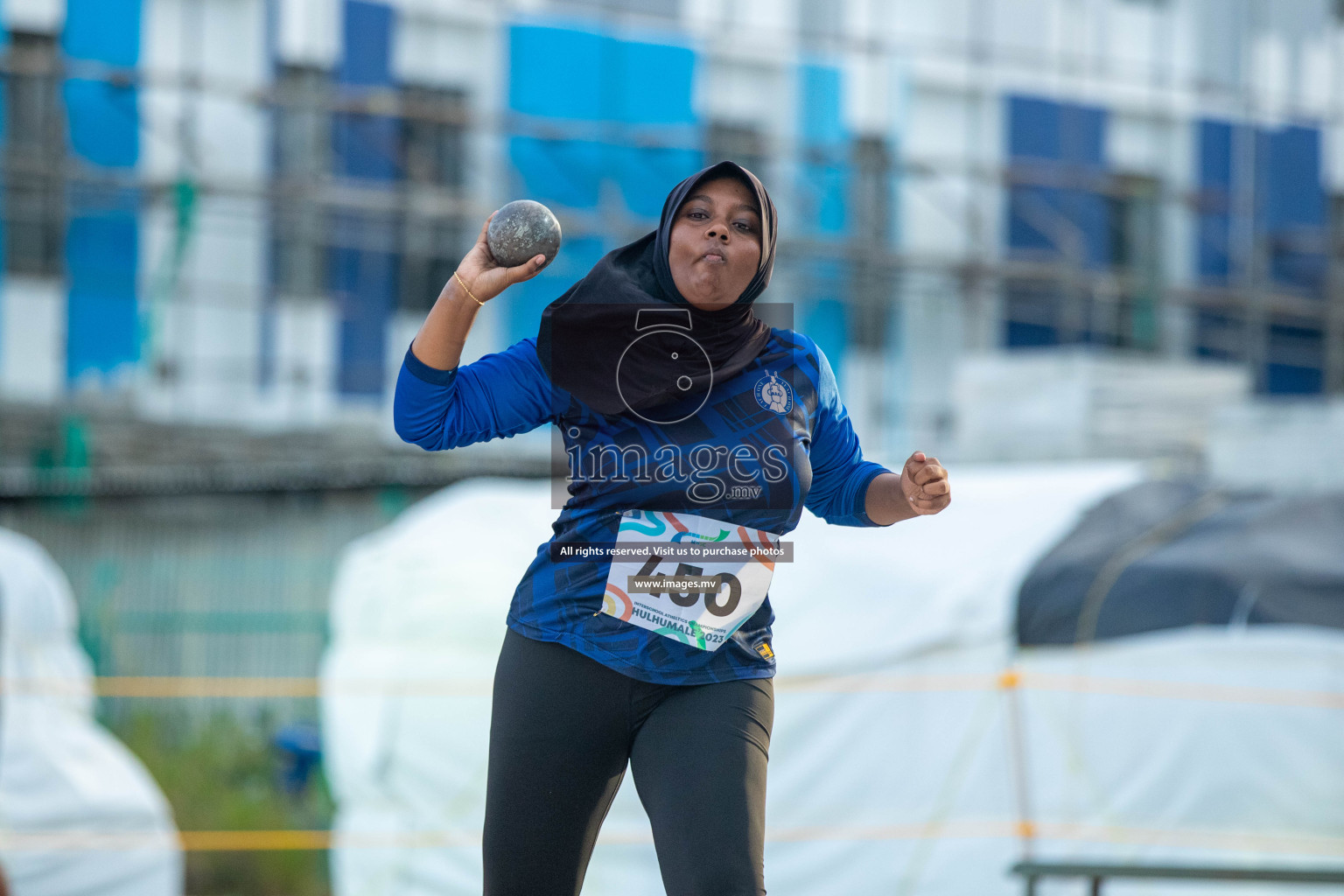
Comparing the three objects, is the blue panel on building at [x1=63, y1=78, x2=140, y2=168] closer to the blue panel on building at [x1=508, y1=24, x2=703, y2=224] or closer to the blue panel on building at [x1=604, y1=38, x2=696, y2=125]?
the blue panel on building at [x1=508, y1=24, x2=703, y2=224]

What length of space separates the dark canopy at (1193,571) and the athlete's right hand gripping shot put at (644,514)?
146 inches

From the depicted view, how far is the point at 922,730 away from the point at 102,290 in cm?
977

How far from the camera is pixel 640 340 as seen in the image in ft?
6.45

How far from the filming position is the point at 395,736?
5867 millimetres

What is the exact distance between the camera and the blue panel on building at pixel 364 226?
44.3 ft

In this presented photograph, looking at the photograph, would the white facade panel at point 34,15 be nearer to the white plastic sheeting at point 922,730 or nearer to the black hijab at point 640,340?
the white plastic sheeting at point 922,730

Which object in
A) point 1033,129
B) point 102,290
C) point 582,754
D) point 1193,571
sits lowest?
point 1193,571

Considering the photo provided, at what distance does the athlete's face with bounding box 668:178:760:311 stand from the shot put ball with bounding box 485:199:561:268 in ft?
0.58

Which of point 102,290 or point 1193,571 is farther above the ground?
point 102,290

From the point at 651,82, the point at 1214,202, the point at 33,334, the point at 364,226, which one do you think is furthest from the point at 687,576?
the point at 1214,202

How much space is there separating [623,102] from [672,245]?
12609 mm

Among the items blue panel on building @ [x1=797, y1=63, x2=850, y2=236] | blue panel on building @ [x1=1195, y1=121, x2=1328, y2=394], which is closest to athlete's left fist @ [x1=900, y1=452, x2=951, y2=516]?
blue panel on building @ [x1=797, y1=63, x2=850, y2=236]

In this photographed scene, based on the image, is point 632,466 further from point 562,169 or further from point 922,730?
point 562,169

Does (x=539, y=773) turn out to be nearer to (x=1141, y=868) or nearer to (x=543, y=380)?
(x=543, y=380)
